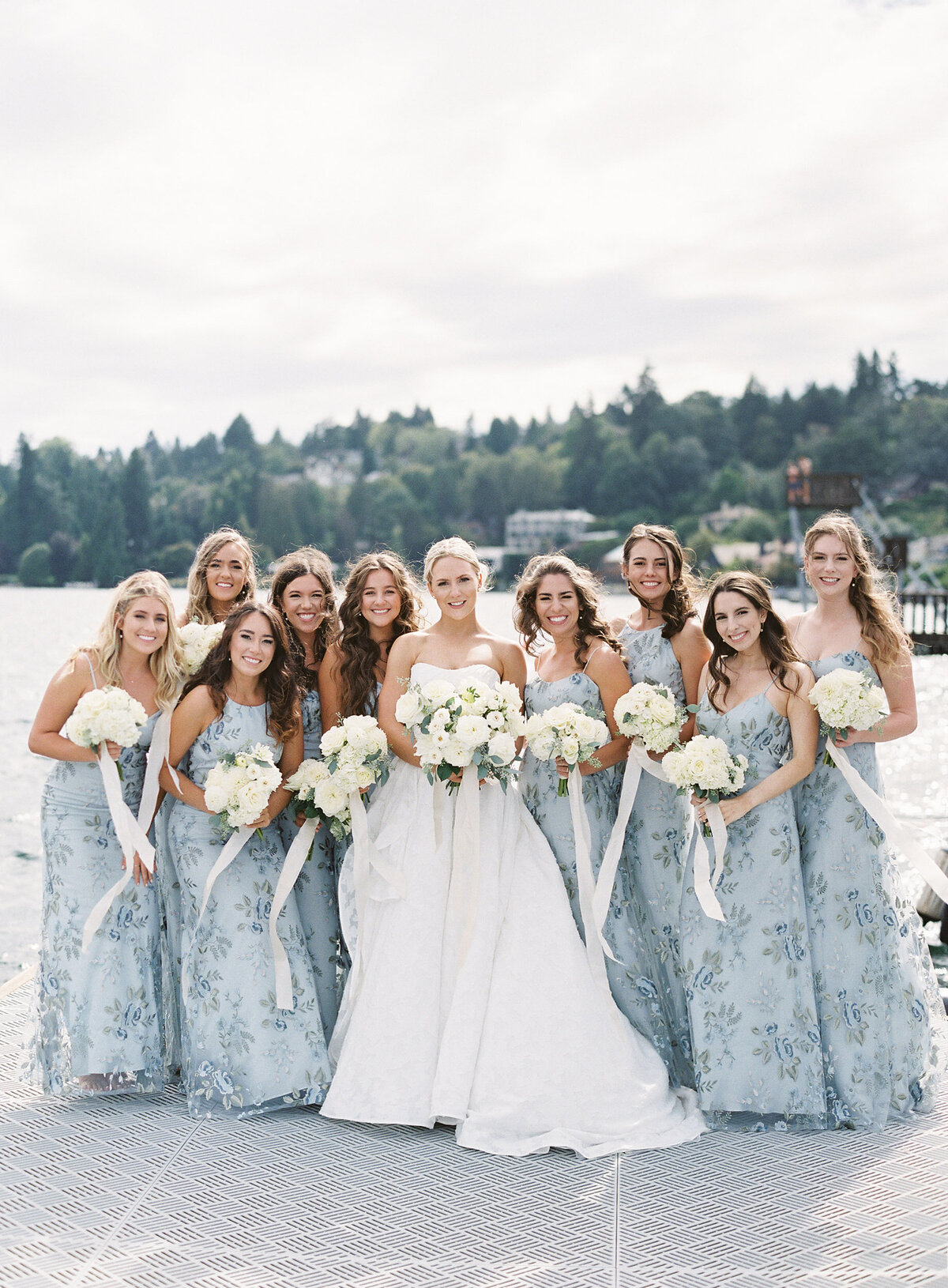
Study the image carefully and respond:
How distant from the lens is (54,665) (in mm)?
54469

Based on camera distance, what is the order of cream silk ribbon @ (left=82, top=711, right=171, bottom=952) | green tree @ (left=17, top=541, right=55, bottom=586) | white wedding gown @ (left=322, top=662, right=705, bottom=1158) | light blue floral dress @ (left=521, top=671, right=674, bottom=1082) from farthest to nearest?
green tree @ (left=17, top=541, right=55, bottom=586)
light blue floral dress @ (left=521, top=671, right=674, bottom=1082)
cream silk ribbon @ (left=82, top=711, right=171, bottom=952)
white wedding gown @ (left=322, top=662, right=705, bottom=1158)

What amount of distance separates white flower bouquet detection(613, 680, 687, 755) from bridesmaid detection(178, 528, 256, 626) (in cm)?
236

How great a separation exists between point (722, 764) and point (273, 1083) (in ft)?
8.58

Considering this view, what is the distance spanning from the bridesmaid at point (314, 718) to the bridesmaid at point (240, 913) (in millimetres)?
162

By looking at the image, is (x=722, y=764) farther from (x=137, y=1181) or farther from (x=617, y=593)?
(x=617, y=593)

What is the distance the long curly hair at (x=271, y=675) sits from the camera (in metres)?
5.72

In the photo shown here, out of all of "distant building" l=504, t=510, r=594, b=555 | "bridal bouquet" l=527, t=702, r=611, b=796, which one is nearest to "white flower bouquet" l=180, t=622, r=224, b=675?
"bridal bouquet" l=527, t=702, r=611, b=796

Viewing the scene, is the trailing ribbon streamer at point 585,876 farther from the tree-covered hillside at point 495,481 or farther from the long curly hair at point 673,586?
the tree-covered hillside at point 495,481

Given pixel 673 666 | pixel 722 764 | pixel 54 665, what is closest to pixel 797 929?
pixel 722 764

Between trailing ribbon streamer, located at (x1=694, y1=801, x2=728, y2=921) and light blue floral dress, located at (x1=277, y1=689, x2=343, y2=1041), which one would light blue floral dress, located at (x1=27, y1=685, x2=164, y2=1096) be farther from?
trailing ribbon streamer, located at (x1=694, y1=801, x2=728, y2=921)

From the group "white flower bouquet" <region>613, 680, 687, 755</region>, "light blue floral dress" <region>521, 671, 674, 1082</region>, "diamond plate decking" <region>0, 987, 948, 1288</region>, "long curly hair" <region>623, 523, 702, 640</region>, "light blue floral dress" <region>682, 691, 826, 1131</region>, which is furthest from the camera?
"long curly hair" <region>623, 523, 702, 640</region>

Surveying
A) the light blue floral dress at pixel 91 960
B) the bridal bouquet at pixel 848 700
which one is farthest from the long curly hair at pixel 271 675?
the bridal bouquet at pixel 848 700

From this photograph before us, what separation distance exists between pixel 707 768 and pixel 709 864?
0.56 metres

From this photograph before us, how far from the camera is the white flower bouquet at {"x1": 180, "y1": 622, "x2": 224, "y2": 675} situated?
601 cm
